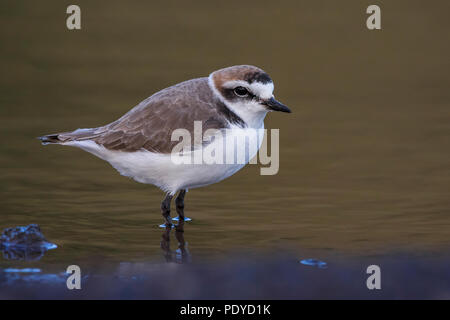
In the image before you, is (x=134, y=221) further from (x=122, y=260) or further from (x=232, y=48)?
(x=232, y=48)

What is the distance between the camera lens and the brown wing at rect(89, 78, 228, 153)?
9281mm

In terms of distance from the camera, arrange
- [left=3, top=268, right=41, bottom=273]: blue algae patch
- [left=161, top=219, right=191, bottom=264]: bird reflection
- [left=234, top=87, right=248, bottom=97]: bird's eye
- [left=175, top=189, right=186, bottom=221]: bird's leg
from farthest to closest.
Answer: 1. [left=175, top=189, right=186, bottom=221]: bird's leg
2. [left=234, top=87, right=248, bottom=97]: bird's eye
3. [left=161, top=219, right=191, bottom=264]: bird reflection
4. [left=3, top=268, right=41, bottom=273]: blue algae patch

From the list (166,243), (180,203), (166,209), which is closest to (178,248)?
(166,243)

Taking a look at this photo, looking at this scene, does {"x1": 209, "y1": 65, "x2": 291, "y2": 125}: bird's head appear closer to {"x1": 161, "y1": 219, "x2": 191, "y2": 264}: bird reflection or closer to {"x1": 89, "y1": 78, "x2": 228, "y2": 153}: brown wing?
{"x1": 89, "y1": 78, "x2": 228, "y2": 153}: brown wing

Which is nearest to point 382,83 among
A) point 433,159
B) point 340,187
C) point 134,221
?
point 433,159

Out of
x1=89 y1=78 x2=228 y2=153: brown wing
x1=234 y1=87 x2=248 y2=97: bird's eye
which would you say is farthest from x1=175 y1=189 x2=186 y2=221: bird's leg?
x1=234 y1=87 x2=248 y2=97: bird's eye

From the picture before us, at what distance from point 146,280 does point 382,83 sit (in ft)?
36.9

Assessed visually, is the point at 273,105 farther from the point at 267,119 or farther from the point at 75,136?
the point at 267,119

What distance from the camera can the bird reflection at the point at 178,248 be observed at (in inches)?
327

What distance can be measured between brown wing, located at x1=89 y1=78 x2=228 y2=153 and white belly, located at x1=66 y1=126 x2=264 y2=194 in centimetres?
12

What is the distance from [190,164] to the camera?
9055 mm

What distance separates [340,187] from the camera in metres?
10.9
